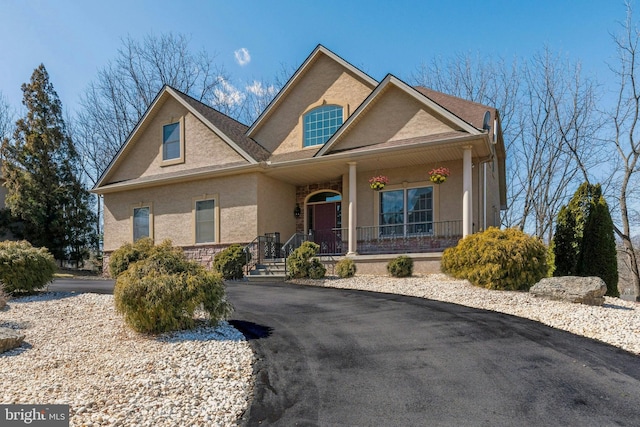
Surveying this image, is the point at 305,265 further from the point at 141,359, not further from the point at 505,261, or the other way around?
the point at 141,359

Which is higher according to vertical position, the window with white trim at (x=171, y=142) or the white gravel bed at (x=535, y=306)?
the window with white trim at (x=171, y=142)

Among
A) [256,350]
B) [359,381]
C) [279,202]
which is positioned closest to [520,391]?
[359,381]

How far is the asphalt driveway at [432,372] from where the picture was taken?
3496 mm

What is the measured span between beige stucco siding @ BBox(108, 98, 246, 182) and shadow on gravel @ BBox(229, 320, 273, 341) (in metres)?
8.90

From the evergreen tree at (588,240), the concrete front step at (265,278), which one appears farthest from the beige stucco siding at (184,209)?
the evergreen tree at (588,240)

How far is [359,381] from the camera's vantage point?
421 cm

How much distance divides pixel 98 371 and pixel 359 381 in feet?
9.39

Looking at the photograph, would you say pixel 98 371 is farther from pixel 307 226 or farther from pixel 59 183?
pixel 59 183

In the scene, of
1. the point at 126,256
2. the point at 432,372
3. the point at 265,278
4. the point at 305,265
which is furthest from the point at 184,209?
the point at 432,372

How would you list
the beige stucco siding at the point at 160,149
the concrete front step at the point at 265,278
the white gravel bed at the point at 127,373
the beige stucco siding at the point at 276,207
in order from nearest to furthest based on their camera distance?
Answer: the white gravel bed at the point at 127,373 → the concrete front step at the point at 265,278 → the beige stucco siding at the point at 276,207 → the beige stucco siding at the point at 160,149

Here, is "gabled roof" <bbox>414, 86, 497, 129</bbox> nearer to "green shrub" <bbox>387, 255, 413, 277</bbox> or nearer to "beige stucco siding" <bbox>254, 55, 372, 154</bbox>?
"beige stucco siding" <bbox>254, 55, 372, 154</bbox>

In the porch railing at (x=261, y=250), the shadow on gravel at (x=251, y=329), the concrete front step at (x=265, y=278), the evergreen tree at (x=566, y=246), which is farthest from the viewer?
the porch railing at (x=261, y=250)

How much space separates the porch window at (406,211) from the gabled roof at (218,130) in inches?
192

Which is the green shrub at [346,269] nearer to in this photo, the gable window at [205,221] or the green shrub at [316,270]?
the green shrub at [316,270]
